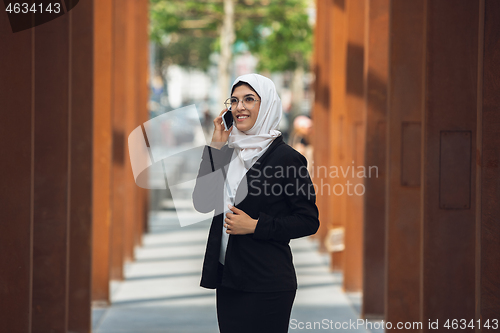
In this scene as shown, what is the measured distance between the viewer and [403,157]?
206 inches

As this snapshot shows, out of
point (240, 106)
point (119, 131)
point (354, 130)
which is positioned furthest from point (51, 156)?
point (354, 130)

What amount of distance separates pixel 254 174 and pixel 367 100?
3544 mm

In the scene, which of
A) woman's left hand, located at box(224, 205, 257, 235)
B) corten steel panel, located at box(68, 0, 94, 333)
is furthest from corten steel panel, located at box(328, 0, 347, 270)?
woman's left hand, located at box(224, 205, 257, 235)

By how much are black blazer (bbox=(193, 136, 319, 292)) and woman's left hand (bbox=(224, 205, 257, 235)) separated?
0.03m

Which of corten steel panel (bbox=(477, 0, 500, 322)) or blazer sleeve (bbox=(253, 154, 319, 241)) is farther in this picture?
corten steel panel (bbox=(477, 0, 500, 322))

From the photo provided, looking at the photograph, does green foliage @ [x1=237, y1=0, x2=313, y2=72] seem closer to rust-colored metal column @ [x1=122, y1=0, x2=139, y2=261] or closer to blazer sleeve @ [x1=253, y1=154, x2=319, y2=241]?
rust-colored metal column @ [x1=122, y1=0, x2=139, y2=261]

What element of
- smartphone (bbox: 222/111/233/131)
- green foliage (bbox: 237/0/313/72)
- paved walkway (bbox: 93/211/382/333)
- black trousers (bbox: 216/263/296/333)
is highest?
green foliage (bbox: 237/0/313/72)

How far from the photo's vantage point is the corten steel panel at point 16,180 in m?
3.77

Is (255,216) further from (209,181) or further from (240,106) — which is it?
(240,106)

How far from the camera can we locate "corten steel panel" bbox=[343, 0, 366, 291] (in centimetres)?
747

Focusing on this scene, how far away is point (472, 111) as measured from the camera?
4172mm

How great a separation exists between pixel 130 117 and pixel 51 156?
4.30 meters

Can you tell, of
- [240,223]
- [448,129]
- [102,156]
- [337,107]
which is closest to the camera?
[240,223]

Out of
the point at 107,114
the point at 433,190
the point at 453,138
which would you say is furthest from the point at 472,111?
the point at 107,114
